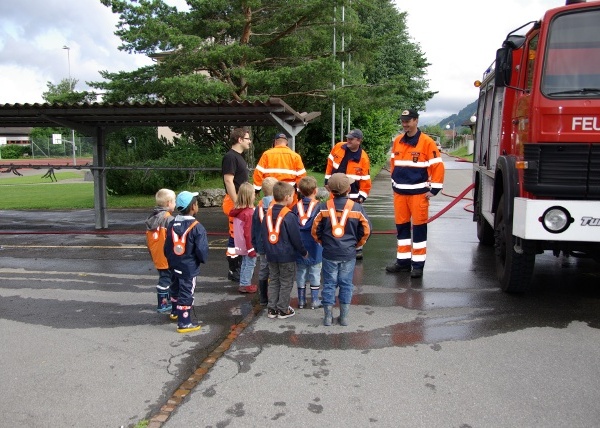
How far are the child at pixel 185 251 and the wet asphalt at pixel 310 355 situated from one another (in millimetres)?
244

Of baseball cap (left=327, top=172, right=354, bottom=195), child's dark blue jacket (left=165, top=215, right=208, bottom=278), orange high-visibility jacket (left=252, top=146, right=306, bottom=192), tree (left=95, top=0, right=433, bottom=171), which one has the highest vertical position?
tree (left=95, top=0, right=433, bottom=171)

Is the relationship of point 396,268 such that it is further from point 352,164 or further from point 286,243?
point 286,243

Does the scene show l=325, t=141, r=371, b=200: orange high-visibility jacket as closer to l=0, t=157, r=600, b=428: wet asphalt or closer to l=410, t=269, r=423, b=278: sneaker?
l=0, t=157, r=600, b=428: wet asphalt

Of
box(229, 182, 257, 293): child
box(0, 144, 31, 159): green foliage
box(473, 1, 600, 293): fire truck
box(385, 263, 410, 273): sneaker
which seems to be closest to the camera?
box(473, 1, 600, 293): fire truck

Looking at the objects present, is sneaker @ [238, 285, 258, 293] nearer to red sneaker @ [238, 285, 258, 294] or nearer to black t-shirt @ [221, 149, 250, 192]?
red sneaker @ [238, 285, 258, 294]

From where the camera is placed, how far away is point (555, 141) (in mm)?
4871

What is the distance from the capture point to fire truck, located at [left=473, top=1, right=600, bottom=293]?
4.79m

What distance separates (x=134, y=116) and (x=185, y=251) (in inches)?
257

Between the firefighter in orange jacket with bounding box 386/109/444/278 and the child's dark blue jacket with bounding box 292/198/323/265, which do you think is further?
the firefighter in orange jacket with bounding box 386/109/444/278

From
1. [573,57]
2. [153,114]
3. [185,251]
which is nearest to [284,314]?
[185,251]

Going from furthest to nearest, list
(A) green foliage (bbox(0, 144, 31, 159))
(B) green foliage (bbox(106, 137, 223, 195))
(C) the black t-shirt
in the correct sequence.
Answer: (A) green foliage (bbox(0, 144, 31, 159)) → (B) green foliage (bbox(106, 137, 223, 195)) → (C) the black t-shirt

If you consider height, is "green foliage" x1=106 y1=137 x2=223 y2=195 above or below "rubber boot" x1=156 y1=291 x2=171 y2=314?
above

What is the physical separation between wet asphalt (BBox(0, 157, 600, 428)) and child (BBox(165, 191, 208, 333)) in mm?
244

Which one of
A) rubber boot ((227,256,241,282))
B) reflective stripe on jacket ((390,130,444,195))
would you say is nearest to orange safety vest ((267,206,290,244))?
rubber boot ((227,256,241,282))
